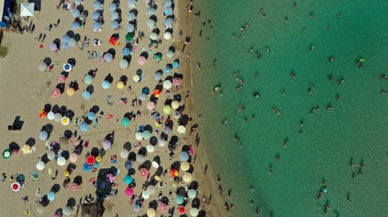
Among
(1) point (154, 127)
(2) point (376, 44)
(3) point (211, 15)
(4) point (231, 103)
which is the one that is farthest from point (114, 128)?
(2) point (376, 44)

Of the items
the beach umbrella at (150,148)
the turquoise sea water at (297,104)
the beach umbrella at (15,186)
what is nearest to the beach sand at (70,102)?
the beach umbrella at (150,148)

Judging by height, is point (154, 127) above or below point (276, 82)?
below

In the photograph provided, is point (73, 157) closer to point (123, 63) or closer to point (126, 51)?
point (123, 63)

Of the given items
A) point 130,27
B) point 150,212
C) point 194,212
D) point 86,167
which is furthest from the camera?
point 130,27

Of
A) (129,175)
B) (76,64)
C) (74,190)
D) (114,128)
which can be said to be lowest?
(74,190)

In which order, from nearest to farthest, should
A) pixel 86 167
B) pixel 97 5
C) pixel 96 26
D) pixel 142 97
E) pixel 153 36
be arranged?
pixel 86 167
pixel 142 97
pixel 153 36
pixel 96 26
pixel 97 5

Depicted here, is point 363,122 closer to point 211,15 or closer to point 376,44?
point 376,44

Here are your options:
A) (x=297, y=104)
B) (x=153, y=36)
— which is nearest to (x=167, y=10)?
(x=153, y=36)
